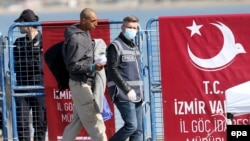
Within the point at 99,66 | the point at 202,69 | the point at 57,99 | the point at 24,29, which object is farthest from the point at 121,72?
the point at 24,29

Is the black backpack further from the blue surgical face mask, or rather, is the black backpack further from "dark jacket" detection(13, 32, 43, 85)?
"dark jacket" detection(13, 32, 43, 85)

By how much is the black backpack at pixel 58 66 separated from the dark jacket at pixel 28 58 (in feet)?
3.43

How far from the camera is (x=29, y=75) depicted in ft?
45.0

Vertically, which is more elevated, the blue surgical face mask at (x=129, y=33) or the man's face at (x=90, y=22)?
the man's face at (x=90, y=22)

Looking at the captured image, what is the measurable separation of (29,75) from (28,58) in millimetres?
234

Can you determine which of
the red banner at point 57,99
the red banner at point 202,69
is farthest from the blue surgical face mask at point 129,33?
the red banner at point 57,99

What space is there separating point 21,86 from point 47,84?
1.17ft

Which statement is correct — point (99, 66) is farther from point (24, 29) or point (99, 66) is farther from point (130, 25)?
point (24, 29)

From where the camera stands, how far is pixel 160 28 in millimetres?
13156

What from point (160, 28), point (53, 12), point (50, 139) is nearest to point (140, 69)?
point (160, 28)

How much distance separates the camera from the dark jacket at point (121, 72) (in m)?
12.4

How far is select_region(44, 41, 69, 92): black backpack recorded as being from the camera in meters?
12.5

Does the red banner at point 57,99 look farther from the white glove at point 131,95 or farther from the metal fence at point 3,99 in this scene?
the white glove at point 131,95

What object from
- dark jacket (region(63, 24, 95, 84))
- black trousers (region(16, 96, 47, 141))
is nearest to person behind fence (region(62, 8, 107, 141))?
dark jacket (region(63, 24, 95, 84))
